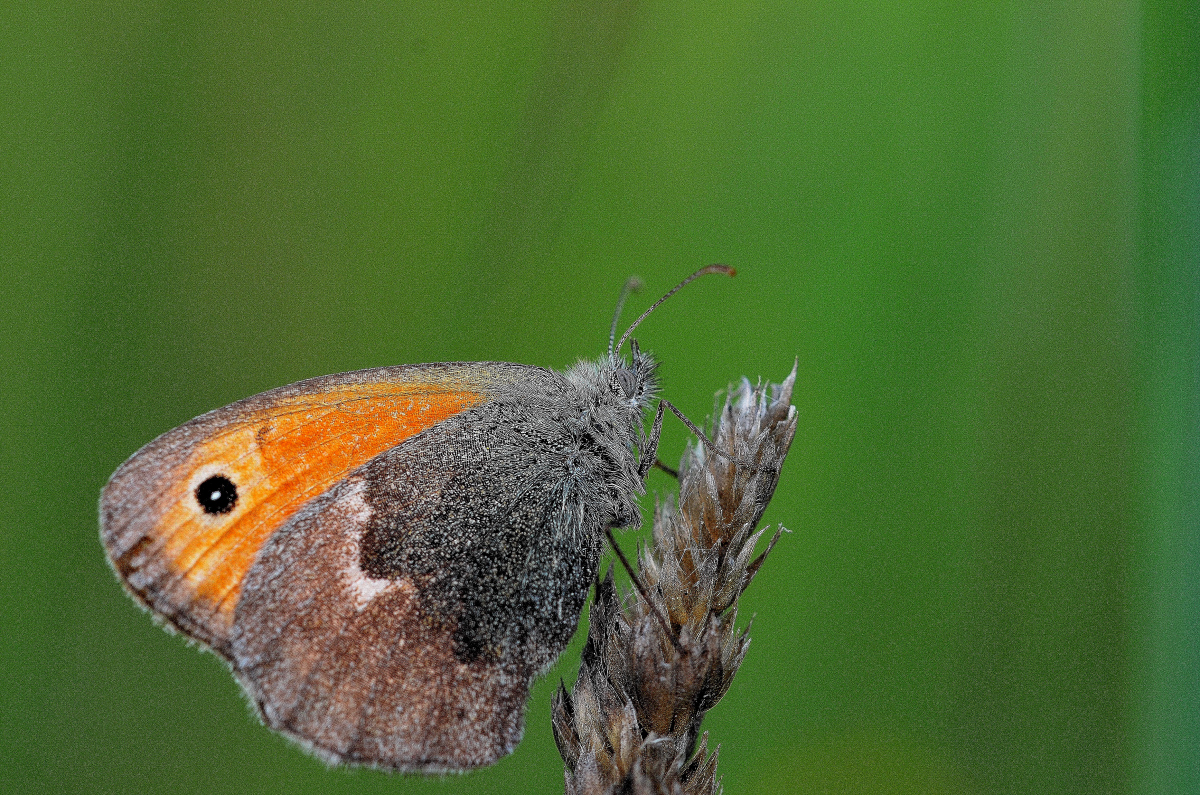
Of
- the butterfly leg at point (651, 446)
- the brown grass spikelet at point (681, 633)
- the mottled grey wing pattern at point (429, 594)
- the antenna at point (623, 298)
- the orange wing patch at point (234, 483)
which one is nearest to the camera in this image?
the brown grass spikelet at point (681, 633)

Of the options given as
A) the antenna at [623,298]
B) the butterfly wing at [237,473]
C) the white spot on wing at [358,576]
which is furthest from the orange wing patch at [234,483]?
the antenna at [623,298]

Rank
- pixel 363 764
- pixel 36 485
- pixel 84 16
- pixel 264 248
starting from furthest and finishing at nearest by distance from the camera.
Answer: pixel 264 248 → pixel 84 16 → pixel 36 485 → pixel 363 764

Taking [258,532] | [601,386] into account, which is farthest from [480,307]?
[258,532]

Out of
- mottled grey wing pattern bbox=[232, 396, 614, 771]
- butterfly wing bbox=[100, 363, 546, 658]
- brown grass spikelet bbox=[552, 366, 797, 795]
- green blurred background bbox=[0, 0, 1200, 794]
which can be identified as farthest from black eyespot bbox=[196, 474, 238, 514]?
brown grass spikelet bbox=[552, 366, 797, 795]

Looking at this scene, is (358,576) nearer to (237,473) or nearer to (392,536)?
(392,536)

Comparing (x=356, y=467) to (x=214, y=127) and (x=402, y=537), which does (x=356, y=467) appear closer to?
(x=402, y=537)

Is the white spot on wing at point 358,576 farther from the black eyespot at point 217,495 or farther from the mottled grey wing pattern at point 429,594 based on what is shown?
the black eyespot at point 217,495

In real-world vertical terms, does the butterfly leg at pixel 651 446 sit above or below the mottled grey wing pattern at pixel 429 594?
above
